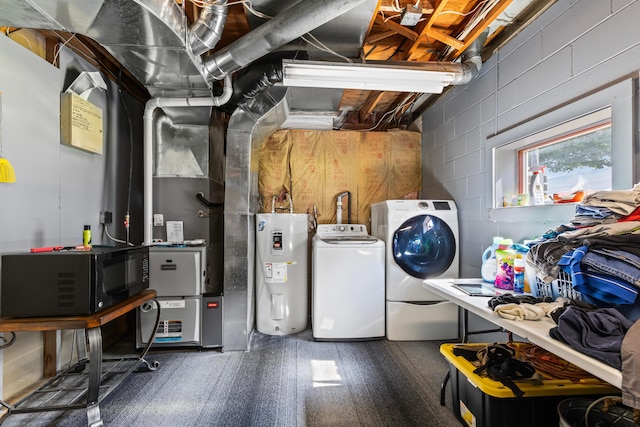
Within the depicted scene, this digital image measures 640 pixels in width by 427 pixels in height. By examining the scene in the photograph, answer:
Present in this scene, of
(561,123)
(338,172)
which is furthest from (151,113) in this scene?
(561,123)

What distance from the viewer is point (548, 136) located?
181 centimetres

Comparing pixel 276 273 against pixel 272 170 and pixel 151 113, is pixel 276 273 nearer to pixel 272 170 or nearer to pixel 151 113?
pixel 272 170

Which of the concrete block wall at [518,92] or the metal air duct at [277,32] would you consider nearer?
the concrete block wall at [518,92]

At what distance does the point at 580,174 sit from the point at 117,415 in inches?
121

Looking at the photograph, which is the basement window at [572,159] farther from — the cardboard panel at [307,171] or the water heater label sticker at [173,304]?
the water heater label sticker at [173,304]

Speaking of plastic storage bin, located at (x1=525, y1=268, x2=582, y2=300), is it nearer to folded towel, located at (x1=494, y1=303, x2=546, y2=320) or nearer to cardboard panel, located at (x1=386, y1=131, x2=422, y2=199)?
folded towel, located at (x1=494, y1=303, x2=546, y2=320)

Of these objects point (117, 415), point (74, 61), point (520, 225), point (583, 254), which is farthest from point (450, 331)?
point (74, 61)

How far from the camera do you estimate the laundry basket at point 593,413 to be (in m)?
1.09

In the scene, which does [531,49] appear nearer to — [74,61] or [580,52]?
[580,52]

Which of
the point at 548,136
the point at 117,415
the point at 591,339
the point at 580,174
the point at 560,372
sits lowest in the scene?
the point at 117,415

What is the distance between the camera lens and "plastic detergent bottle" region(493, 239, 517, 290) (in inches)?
64.3

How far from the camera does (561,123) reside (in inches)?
64.2

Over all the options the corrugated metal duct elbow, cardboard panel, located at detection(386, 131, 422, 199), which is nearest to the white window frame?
cardboard panel, located at detection(386, 131, 422, 199)

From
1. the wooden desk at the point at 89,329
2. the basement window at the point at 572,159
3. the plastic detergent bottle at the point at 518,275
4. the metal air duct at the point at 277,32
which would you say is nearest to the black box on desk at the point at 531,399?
the plastic detergent bottle at the point at 518,275
